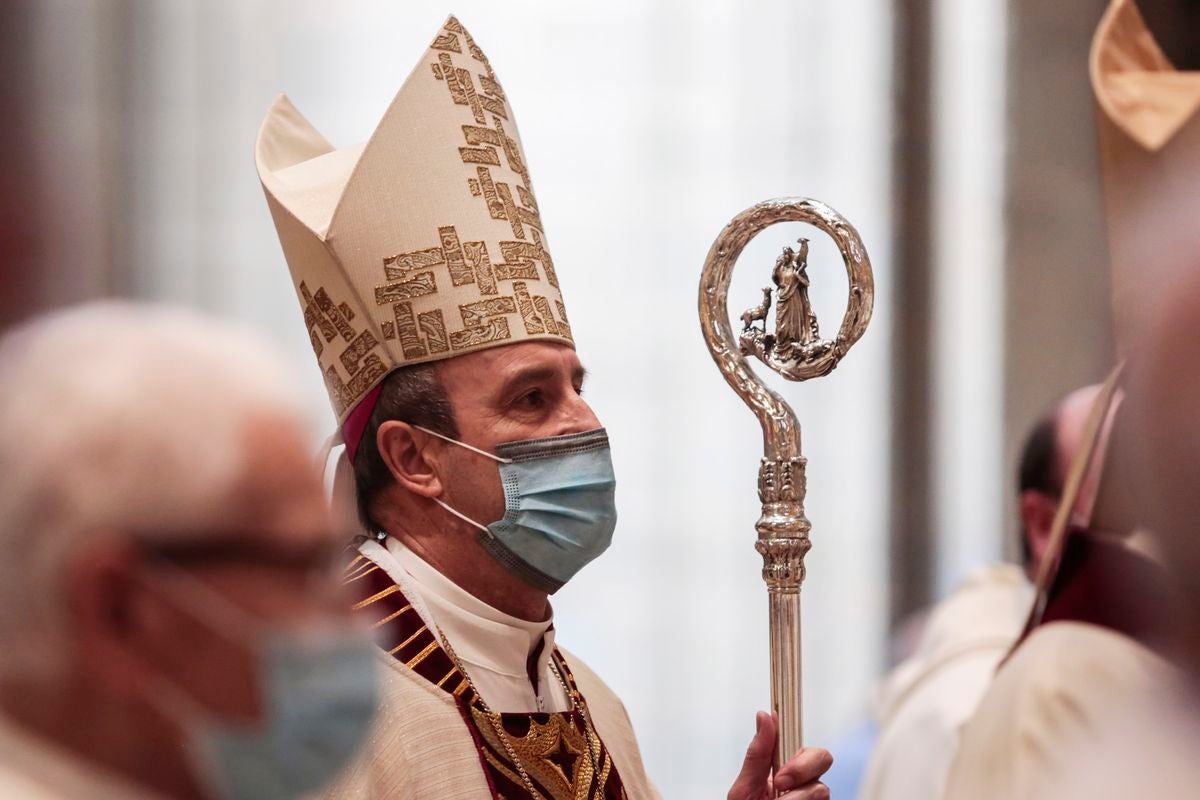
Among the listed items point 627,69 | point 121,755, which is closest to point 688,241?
point 627,69

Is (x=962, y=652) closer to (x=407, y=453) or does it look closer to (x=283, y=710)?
(x=407, y=453)

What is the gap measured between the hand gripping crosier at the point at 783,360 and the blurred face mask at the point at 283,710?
109 centimetres

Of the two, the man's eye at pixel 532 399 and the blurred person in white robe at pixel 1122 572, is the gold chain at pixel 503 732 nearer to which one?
the man's eye at pixel 532 399

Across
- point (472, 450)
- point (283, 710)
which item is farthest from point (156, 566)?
point (472, 450)

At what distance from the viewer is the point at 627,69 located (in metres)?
7.39

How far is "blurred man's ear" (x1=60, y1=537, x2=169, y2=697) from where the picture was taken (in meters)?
1.44

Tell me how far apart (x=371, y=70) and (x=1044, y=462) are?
3.48m

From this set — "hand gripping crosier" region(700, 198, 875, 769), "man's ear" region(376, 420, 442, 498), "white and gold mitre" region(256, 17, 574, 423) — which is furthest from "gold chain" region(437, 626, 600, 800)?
"white and gold mitre" region(256, 17, 574, 423)

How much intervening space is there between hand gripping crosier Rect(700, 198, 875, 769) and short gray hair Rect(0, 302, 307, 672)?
4.16ft

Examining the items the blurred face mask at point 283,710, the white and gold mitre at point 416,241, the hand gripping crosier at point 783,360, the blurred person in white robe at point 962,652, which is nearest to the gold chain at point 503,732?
the hand gripping crosier at point 783,360

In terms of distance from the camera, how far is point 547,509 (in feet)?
9.69

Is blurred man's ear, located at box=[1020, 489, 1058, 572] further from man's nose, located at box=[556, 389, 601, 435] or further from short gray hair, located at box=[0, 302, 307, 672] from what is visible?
short gray hair, located at box=[0, 302, 307, 672]

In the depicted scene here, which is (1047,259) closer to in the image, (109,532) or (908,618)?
(908,618)

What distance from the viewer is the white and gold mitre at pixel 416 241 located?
308 centimetres
